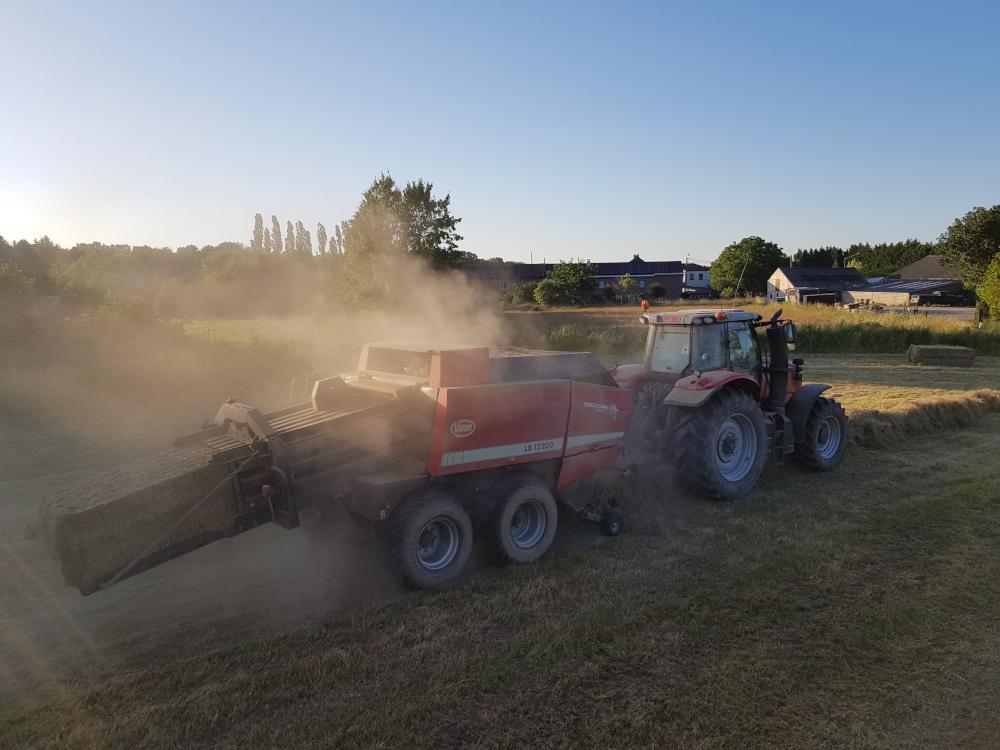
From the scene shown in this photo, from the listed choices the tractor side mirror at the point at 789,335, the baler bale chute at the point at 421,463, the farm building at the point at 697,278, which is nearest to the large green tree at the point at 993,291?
the tractor side mirror at the point at 789,335

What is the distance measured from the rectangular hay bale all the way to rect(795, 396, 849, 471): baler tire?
7.17m

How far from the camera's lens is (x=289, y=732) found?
3570 mm

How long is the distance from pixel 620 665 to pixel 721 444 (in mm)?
4128

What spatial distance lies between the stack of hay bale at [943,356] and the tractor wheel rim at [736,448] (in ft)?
55.6

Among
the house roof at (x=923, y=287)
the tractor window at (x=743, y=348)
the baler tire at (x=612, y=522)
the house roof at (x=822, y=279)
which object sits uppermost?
the house roof at (x=822, y=279)

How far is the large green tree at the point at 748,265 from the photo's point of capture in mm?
70562

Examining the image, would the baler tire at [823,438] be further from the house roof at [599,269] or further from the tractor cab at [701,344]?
the house roof at [599,269]

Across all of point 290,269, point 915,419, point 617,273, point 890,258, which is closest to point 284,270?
point 290,269

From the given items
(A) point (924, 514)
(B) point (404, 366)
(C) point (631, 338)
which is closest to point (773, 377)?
(A) point (924, 514)

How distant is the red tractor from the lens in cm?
734

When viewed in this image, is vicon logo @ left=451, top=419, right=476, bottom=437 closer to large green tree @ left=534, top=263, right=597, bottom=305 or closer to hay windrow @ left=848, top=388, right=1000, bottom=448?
hay windrow @ left=848, top=388, right=1000, bottom=448

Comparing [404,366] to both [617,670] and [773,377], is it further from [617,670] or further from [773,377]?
[773,377]

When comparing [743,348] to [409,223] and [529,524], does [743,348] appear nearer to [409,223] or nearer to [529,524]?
[529,524]

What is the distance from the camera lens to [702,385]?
7.39m
